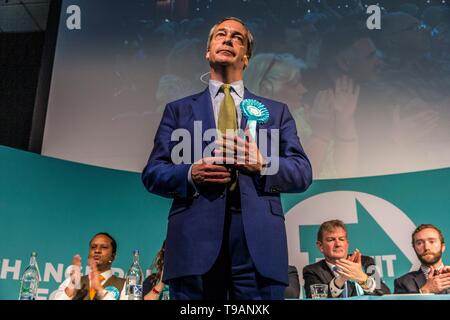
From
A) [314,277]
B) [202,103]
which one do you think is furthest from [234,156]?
[314,277]

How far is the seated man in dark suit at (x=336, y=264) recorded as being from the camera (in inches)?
146

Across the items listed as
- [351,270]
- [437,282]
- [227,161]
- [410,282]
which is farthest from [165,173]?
[410,282]

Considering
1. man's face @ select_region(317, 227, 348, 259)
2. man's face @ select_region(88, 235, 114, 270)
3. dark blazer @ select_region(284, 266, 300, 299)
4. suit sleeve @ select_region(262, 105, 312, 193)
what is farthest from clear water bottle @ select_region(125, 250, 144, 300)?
suit sleeve @ select_region(262, 105, 312, 193)

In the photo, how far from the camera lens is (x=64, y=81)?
4.27m

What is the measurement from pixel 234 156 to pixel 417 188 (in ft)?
8.85

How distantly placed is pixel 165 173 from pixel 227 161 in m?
0.20

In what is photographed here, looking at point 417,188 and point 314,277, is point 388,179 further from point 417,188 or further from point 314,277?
point 314,277

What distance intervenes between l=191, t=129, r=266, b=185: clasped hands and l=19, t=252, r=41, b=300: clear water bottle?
96.4 inches

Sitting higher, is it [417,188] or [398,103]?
[398,103]

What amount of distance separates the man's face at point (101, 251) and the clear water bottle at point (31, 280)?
0.39 m

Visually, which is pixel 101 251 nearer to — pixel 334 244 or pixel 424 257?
pixel 334 244

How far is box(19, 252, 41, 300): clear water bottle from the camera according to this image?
3570mm

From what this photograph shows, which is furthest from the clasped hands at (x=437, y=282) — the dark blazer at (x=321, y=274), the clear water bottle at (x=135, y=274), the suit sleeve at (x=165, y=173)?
the suit sleeve at (x=165, y=173)

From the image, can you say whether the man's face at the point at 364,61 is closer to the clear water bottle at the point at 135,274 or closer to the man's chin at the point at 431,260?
the man's chin at the point at 431,260
